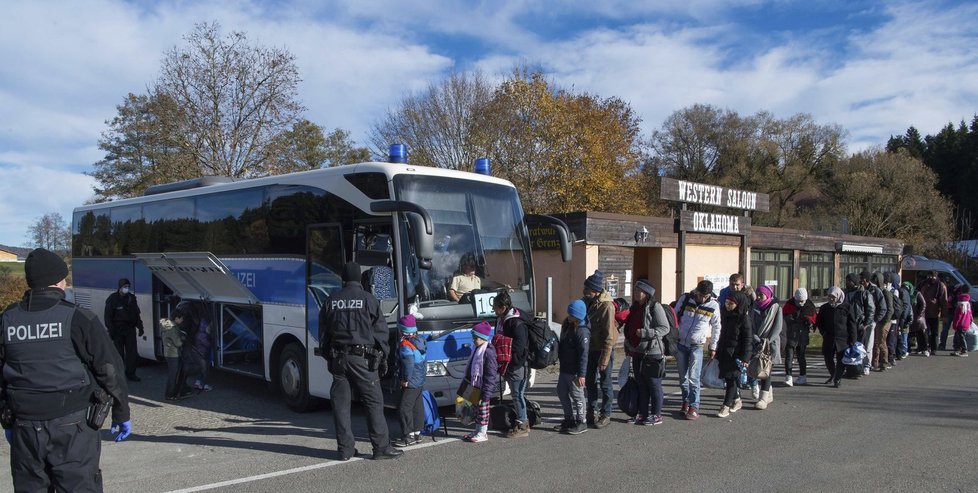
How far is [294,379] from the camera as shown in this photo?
29.7 ft

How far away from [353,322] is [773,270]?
21.0 meters

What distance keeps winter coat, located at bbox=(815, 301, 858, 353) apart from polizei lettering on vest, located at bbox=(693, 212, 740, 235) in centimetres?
719

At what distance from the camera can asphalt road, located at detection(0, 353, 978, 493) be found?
5852 mm

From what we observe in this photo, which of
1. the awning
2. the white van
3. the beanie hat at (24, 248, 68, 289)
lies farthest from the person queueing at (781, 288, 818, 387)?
the white van

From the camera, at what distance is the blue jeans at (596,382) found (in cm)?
783

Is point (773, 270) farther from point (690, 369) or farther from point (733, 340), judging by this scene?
point (690, 369)

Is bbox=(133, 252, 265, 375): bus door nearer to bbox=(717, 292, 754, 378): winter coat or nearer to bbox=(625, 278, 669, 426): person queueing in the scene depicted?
bbox=(625, 278, 669, 426): person queueing

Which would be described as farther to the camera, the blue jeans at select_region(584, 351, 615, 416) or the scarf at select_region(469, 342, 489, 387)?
the blue jeans at select_region(584, 351, 615, 416)

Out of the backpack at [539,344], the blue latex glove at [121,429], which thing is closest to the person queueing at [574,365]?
the backpack at [539,344]

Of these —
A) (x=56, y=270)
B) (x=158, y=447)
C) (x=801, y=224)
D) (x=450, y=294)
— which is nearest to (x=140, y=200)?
(x=158, y=447)

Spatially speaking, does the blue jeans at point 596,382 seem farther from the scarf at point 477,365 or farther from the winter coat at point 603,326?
the scarf at point 477,365

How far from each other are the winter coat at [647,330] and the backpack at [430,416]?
2.33 metres

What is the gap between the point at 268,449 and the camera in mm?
7059

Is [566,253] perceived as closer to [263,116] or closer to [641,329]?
[641,329]
